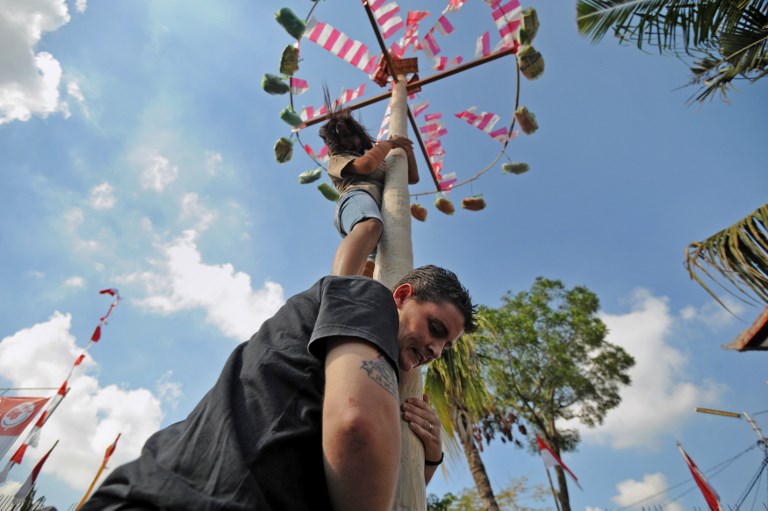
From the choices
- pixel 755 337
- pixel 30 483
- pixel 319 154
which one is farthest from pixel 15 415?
pixel 755 337

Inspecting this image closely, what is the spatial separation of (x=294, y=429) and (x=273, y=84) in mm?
4562

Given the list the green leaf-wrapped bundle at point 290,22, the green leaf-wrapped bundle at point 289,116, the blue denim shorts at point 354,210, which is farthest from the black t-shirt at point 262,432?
the green leaf-wrapped bundle at point 290,22

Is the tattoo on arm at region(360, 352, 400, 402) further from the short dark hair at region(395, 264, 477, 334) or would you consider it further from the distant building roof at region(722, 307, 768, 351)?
the distant building roof at region(722, 307, 768, 351)

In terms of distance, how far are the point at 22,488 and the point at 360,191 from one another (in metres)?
11.8

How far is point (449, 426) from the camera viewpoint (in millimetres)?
5422

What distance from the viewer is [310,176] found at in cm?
493

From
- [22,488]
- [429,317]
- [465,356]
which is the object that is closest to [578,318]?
[465,356]

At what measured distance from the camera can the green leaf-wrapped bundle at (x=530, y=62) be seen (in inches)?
175

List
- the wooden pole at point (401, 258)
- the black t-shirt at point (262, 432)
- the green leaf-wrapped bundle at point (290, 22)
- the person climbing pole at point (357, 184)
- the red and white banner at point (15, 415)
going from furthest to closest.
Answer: the red and white banner at point (15, 415) < the green leaf-wrapped bundle at point (290, 22) < the person climbing pole at point (357, 184) < the wooden pole at point (401, 258) < the black t-shirt at point (262, 432)

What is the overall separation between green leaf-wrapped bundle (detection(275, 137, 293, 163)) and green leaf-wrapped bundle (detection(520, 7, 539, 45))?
2956mm

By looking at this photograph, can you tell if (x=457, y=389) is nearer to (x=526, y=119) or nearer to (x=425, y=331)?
(x=526, y=119)

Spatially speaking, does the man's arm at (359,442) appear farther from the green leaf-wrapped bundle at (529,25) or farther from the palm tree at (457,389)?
the green leaf-wrapped bundle at (529,25)

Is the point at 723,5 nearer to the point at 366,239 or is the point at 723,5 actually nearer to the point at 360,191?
the point at 360,191

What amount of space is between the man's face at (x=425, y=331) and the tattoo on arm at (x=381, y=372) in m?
0.38
